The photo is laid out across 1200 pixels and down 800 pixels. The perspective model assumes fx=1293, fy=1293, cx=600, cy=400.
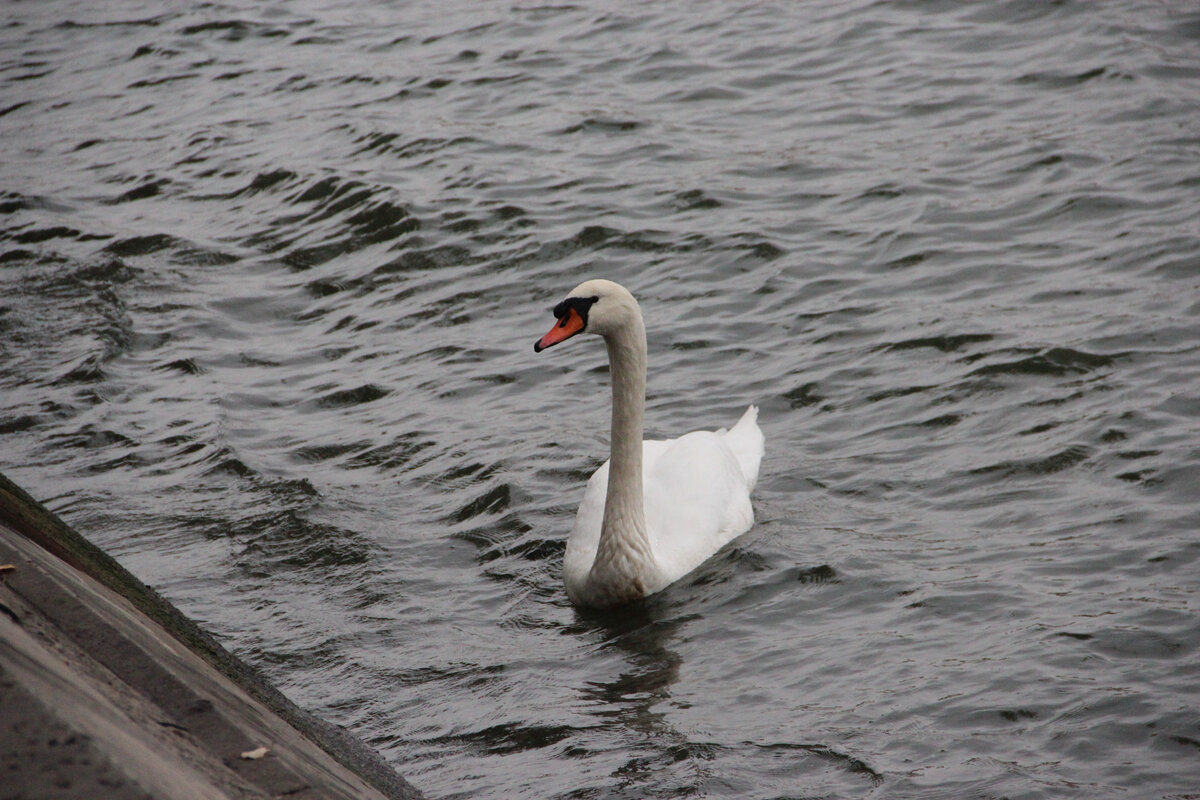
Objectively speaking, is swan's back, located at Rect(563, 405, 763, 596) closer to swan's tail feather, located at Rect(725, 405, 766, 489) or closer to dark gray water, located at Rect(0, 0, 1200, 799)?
swan's tail feather, located at Rect(725, 405, 766, 489)

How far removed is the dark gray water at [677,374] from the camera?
16.2 ft

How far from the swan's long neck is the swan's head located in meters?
0.06

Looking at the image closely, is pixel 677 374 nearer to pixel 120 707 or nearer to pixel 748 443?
pixel 748 443

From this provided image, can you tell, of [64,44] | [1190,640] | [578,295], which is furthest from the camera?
[64,44]

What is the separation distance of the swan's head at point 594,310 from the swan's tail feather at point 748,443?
1434 millimetres

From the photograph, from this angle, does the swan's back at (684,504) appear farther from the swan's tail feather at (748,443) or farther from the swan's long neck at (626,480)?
the swan's long neck at (626,480)

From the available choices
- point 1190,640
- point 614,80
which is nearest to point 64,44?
point 614,80

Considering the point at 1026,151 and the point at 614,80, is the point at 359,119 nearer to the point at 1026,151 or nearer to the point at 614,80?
the point at 614,80

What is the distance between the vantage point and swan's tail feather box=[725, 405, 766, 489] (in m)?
6.96

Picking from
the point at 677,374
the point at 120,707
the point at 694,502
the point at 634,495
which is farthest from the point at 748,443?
the point at 120,707

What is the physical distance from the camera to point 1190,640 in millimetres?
5008

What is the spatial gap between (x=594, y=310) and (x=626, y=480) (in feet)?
2.85

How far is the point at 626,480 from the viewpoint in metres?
6.11

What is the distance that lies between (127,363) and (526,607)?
431 centimetres
